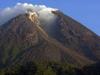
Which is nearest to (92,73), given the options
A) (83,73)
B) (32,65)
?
(83,73)

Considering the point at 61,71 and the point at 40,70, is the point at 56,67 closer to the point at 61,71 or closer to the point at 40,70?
the point at 61,71

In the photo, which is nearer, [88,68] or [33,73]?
[33,73]

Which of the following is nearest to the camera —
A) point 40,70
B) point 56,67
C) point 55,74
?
point 40,70

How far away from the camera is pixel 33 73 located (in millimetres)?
162000

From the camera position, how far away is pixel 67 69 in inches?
7121

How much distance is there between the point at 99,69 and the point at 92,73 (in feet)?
19.1

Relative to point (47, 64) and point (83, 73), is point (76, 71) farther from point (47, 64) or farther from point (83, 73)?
point (47, 64)

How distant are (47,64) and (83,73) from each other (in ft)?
70.0

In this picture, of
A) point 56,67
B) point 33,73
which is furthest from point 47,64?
point 33,73

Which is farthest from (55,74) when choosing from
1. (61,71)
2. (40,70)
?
(40,70)

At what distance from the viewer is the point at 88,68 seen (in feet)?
614

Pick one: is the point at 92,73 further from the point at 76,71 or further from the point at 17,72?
the point at 17,72

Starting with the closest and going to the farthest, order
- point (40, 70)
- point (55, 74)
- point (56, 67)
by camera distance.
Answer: point (40, 70)
point (55, 74)
point (56, 67)

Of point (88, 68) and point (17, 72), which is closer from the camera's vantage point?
point (17, 72)
